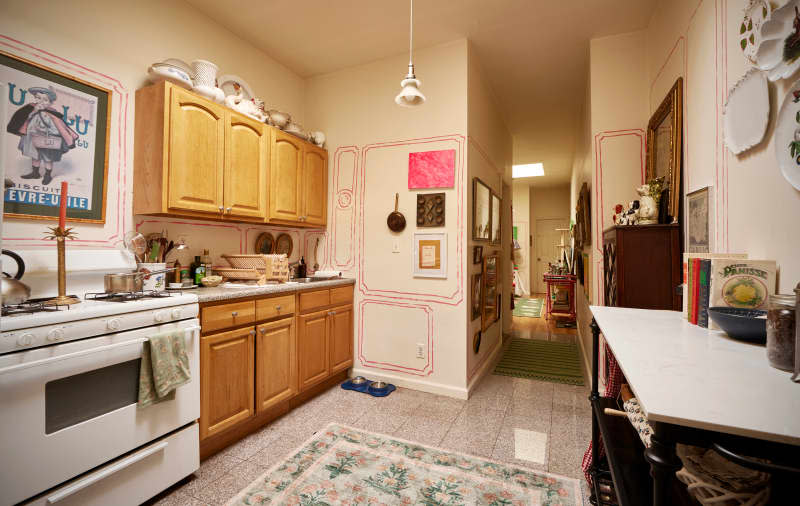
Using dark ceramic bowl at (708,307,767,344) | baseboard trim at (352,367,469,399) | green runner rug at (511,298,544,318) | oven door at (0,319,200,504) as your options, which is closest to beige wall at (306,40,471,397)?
baseboard trim at (352,367,469,399)

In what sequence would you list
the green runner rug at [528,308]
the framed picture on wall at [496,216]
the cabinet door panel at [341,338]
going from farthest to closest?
the green runner rug at [528,308] < the framed picture on wall at [496,216] < the cabinet door panel at [341,338]

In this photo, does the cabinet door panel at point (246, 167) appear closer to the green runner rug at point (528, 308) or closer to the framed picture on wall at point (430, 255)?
the framed picture on wall at point (430, 255)

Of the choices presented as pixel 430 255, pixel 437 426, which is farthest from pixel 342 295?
pixel 437 426

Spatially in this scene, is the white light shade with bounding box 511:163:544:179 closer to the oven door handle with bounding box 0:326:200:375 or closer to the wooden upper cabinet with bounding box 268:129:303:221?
the wooden upper cabinet with bounding box 268:129:303:221

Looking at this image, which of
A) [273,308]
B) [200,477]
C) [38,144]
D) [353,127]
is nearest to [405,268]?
[273,308]

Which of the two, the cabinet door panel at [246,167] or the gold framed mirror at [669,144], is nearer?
the gold framed mirror at [669,144]

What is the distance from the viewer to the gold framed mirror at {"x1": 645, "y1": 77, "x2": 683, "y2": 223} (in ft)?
6.42

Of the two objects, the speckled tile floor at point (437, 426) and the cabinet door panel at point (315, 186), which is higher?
the cabinet door panel at point (315, 186)

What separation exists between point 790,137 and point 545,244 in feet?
30.2

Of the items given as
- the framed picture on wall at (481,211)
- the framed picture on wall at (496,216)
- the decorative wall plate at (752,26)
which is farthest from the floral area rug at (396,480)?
the framed picture on wall at (496,216)

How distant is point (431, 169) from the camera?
2.96 meters

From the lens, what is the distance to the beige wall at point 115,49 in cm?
173

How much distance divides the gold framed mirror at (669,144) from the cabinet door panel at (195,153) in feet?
9.33

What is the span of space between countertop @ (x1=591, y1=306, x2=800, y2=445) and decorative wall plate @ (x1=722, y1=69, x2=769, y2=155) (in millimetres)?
728
